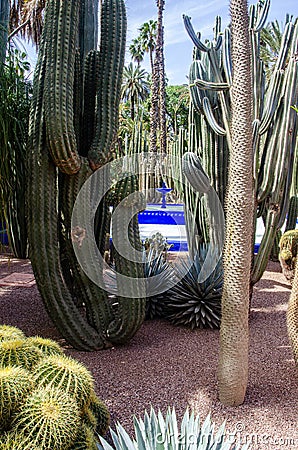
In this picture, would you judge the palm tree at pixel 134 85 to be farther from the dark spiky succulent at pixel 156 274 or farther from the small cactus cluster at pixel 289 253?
the dark spiky succulent at pixel 156 274

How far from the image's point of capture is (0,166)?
387 cm

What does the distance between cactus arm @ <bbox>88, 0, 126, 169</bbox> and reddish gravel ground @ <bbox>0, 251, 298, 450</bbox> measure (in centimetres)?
177

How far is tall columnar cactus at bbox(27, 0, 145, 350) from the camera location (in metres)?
3.65

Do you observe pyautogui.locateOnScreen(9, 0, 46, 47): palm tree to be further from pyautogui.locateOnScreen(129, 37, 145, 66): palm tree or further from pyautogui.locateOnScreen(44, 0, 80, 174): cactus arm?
pyautogui.locateOnScreen(129, 37, 145, 66): palm tree

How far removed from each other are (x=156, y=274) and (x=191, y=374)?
1.92 meters

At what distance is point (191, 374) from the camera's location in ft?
11.8

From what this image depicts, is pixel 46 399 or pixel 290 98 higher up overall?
pixel 290 98

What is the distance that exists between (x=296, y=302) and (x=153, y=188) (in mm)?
12367

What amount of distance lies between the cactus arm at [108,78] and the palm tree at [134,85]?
28.9m

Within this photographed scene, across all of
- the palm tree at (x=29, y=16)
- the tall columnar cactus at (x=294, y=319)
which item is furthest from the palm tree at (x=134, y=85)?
the tall columnar cactus at (x=294, y=319)

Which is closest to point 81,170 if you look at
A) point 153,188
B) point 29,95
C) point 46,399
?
point 29,95

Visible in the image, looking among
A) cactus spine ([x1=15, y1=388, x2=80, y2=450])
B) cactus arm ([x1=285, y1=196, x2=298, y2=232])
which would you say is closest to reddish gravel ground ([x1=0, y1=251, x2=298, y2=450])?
cactus spine ([x1=15, y1=388, x2=80, y2=450])

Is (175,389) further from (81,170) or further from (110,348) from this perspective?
(81,170)

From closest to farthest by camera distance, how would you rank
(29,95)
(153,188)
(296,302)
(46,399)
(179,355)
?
(46,399), (296,302), (179,355), (29,95), (153,188)
